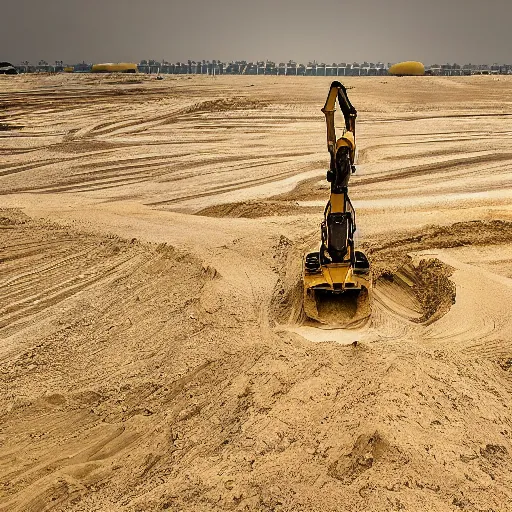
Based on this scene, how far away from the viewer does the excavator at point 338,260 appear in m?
4.87

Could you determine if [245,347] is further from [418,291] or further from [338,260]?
[418,291]

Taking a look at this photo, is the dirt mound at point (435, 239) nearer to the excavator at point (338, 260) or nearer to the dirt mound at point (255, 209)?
the excavator at point (338, 260)

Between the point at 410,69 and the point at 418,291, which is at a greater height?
the point at 410,69

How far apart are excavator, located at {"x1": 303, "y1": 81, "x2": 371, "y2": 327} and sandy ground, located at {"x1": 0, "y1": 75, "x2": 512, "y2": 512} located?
0.25 metres

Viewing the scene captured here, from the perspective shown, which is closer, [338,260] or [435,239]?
[338,260]

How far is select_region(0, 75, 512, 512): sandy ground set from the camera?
10.8 feet

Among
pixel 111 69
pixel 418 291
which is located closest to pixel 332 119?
pixel 418 291

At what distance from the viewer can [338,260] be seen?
17.0 ft

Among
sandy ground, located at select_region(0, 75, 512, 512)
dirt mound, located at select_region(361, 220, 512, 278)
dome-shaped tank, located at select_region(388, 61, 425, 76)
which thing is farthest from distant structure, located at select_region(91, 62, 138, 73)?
dirt mound, located at select_region(361, 220, 512, 278)

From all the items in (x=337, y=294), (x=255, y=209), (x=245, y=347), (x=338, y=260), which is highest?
(x=338, y=260)

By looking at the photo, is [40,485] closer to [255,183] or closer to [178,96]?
[255,183]

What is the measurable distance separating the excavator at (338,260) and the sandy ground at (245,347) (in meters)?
0.25

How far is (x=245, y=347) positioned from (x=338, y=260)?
4.07ft

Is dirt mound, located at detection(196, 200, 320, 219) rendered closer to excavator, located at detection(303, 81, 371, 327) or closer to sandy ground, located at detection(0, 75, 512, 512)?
sandy ground, located at detection(0, 75, 512, 512)
